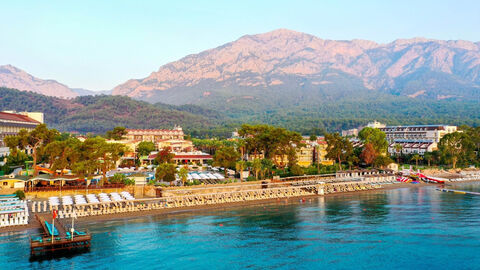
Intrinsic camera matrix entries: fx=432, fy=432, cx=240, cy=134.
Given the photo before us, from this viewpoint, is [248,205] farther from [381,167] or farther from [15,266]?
[381,167]

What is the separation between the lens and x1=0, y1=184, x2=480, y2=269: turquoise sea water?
1282 inches

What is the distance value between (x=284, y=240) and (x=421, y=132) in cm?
11544

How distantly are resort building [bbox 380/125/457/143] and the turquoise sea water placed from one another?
81.8 m

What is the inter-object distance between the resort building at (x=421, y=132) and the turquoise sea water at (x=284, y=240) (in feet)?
268

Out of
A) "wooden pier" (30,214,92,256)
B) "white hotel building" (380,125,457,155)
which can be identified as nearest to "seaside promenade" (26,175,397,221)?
"wooden pier" (30,214,92,256)

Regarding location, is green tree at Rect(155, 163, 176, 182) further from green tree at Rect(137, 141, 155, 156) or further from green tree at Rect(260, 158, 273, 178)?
green tree at Rect(137, 141, 155, 156)

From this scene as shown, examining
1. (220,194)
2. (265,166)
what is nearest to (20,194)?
(220,194)

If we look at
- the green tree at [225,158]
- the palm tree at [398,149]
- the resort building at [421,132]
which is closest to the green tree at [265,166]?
the green tree at [225,158]

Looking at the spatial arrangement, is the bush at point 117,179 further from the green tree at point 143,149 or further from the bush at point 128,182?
the green tree at point 143,149

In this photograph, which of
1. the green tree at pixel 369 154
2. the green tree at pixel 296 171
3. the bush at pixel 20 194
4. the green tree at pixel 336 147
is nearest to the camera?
the bush at pixel 20 194

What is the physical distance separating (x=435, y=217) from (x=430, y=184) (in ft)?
101

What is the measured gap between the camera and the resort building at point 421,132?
12988 cm

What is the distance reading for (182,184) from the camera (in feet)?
203

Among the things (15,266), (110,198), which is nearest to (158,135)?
(110,198)
